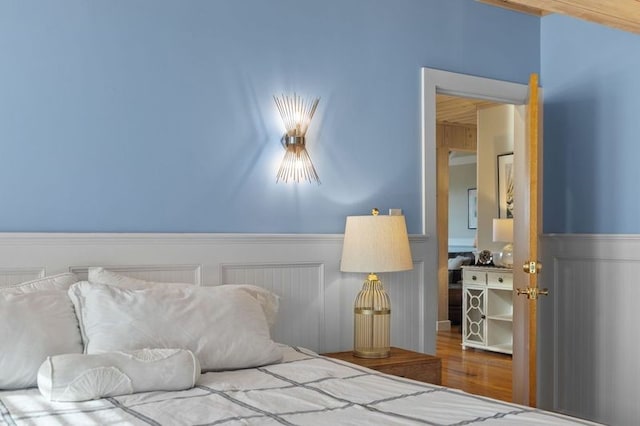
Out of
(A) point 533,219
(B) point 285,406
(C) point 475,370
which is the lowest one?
(C) point 475,370

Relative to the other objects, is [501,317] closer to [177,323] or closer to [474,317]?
[474,317]

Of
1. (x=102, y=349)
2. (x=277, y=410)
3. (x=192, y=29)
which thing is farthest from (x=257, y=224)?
(x=277, y=410)

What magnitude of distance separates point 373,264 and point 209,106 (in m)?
1.06

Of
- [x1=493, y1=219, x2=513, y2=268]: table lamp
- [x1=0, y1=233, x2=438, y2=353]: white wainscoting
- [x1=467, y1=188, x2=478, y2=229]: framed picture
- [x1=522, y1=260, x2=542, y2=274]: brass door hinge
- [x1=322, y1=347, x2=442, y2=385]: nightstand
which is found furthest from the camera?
[x1=467, y1=188, x2=478, y2=229]: framed picture

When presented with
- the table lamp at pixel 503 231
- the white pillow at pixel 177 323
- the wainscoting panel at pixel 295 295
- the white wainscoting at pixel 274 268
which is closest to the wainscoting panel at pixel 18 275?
the white wainscoting at pixel 274 268

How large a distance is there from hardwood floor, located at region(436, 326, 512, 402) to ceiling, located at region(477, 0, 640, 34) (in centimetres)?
256

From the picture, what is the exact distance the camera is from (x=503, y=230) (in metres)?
6.34

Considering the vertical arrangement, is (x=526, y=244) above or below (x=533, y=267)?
above

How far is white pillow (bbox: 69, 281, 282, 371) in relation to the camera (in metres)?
2.45

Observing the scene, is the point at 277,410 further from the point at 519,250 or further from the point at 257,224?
the point at 519,250

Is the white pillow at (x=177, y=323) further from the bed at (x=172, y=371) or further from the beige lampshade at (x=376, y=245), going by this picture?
the beige lampshade at (x=376, y=245)

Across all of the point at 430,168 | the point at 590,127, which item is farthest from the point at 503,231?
the point at 430,168

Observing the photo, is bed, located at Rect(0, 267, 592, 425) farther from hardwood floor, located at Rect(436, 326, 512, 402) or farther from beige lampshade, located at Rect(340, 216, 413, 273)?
hardwood floor, located at Rect(436, 326, 512, 402)

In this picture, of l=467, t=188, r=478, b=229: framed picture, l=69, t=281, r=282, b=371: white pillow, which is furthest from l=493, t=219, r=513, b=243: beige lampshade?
l=467, t=188, r=478, b=229: framed picture
